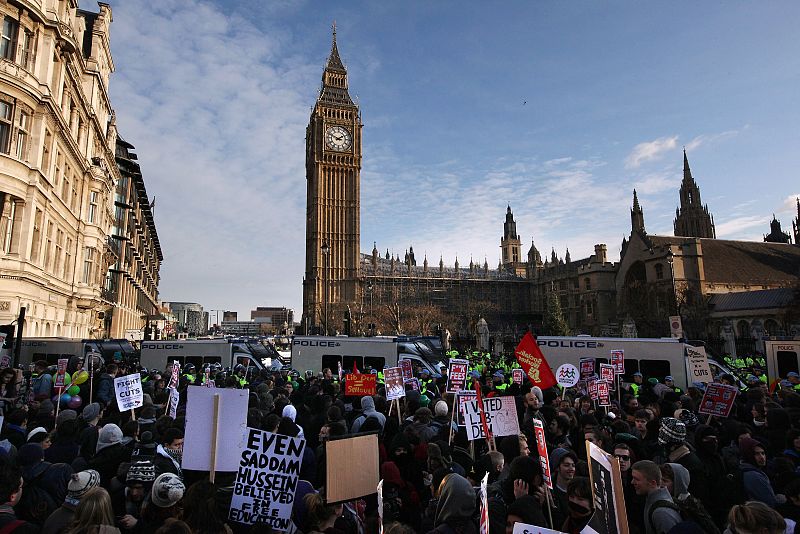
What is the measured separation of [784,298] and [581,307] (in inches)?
1244

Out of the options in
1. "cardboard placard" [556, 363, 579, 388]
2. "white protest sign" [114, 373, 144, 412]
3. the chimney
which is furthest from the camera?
the chimney

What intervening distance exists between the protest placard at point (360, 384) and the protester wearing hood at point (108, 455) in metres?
5.83

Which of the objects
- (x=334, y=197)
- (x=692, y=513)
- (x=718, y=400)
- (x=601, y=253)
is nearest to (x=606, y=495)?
(x=692, y=513)

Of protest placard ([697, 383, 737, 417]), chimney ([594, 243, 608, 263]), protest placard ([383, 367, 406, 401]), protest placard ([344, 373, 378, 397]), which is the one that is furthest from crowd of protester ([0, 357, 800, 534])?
chimney ([594, 243, 608, 263])

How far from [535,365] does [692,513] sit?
6.37m

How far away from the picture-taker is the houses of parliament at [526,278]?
183ft

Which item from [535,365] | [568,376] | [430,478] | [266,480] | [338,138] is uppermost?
[338,138]

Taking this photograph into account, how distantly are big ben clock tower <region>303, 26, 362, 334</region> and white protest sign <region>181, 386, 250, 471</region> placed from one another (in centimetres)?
7832

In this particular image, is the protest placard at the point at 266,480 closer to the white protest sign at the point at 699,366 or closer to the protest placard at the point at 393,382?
the protest placard at the point at 393,382

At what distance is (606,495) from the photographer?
3.28 meters

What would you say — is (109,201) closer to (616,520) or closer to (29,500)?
(29,500)

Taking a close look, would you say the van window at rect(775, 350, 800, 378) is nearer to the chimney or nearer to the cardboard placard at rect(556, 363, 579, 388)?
the cardboard placard at rect(556, 363, 579, 388)

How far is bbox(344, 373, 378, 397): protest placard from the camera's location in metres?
Result: 10.9

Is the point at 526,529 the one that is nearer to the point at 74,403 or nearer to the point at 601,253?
the point at 74,403
